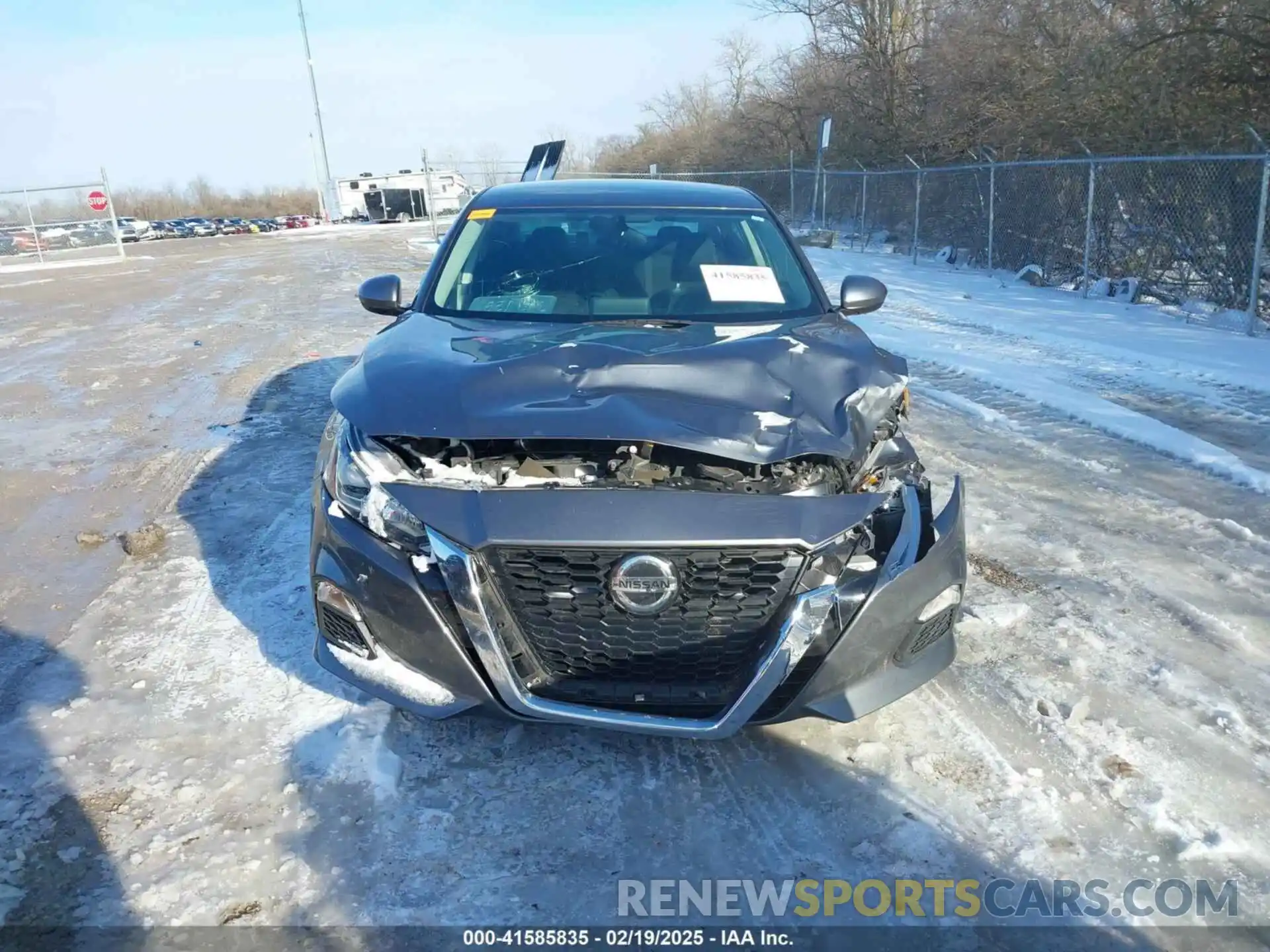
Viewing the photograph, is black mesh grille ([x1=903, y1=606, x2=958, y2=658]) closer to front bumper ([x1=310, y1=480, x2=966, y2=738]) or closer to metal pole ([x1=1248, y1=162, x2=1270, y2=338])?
front bumper ([x1=310, y1=480, x2=966, y2=738])

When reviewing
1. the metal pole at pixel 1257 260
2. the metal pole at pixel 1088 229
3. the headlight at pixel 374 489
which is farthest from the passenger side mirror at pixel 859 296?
the metal pole at pixel 1088 229

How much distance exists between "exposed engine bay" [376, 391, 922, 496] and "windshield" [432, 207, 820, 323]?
1.15 meters

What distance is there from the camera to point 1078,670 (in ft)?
10.4

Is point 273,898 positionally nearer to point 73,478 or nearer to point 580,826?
point 580,826

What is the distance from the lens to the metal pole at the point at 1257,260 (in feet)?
28.5

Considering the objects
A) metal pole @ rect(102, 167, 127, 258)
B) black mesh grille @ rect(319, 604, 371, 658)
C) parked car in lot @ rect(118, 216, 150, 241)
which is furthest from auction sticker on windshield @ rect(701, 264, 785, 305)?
parked car in lot @ rect(118, 216, 150, 241)

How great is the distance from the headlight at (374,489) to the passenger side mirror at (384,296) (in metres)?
1.32

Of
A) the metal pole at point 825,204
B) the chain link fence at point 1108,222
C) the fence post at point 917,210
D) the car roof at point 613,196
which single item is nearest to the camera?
the car roof at point 613,196

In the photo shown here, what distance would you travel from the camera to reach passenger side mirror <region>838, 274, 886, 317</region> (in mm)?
3963

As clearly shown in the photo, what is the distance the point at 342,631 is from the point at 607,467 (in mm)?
916

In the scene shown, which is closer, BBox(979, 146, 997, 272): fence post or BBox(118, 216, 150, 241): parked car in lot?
BBox(979, 146, 997, 272): fence post

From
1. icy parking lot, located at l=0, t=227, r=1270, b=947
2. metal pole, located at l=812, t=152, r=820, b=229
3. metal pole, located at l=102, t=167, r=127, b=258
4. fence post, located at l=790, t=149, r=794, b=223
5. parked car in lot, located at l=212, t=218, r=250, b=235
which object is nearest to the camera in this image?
icy parking lot, located at l=0, t=227, r=1270, b=947

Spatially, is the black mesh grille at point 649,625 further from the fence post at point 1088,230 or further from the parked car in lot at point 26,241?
the parked car in lot at point 26,241

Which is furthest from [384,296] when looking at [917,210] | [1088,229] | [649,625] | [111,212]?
[111,212]
